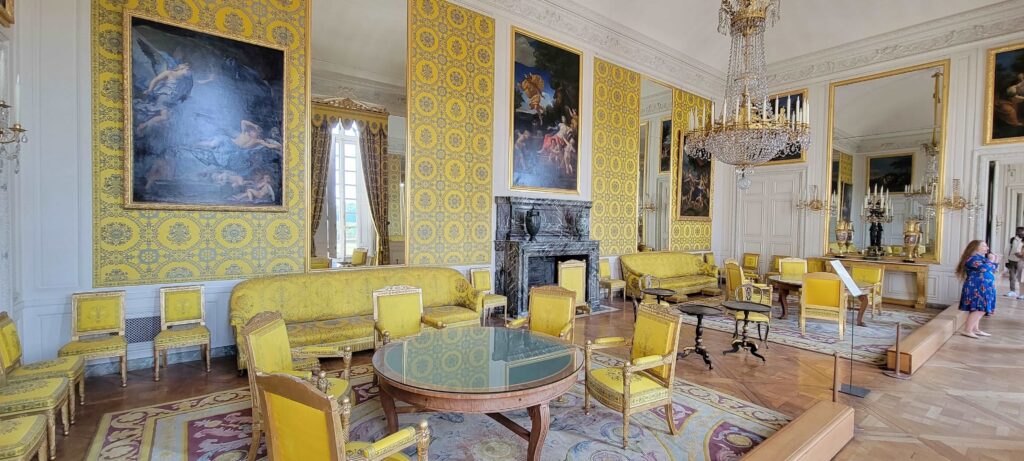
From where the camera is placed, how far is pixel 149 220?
465 centimetres

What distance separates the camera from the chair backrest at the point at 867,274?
765cm

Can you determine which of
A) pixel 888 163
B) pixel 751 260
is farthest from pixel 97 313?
pixel 888 163

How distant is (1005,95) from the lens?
26.0ft

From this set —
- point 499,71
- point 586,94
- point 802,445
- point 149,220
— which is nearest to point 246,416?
point 149,220

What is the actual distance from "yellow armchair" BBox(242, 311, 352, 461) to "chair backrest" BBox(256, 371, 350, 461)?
0.67 metres

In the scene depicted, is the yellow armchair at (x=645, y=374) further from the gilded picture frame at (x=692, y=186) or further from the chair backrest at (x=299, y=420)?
the gilded picture frame at (x=692, y=186)

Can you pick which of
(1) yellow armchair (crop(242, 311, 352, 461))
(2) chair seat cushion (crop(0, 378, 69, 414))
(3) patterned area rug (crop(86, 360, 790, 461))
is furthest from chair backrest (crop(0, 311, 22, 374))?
(1) yellow armchair (crop(242, 311, 352, 461))

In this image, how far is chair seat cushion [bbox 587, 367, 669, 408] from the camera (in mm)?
3027

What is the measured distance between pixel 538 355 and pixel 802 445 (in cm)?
172

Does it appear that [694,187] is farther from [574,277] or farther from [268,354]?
[268,354]

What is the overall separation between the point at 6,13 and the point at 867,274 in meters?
11.6

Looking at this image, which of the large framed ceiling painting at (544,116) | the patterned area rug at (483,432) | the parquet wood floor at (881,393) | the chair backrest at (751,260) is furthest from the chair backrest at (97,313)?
the chair backrest at (751,260)

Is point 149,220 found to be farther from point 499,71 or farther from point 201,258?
point 499,71

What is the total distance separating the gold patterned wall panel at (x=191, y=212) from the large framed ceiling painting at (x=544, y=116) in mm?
3423
